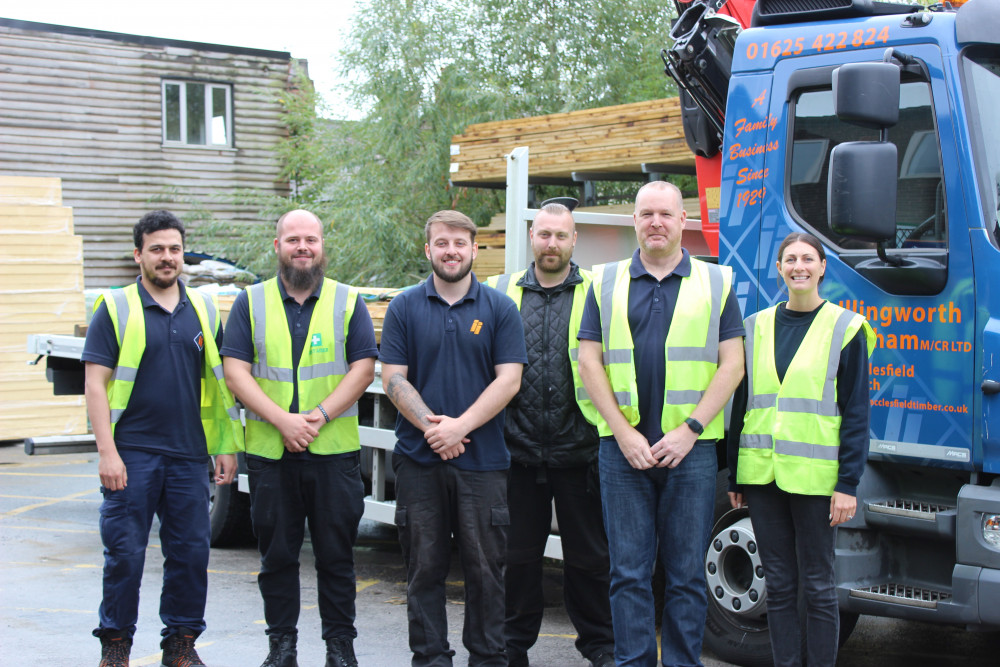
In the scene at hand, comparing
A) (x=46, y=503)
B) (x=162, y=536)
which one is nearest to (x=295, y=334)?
(x=162, y=536)

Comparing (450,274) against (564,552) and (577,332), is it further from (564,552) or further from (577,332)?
(564,552)

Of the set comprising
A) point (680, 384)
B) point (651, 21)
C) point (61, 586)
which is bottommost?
point (61, 586)

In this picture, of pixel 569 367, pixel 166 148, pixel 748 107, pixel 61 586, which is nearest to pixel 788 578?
pixel 569 367

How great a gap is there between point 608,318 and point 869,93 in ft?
4.26

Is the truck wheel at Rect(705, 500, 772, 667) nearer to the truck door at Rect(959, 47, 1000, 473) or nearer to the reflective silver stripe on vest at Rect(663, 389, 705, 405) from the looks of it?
the reflective silver stripe on vest at Rect(663, 389, 705, 405)

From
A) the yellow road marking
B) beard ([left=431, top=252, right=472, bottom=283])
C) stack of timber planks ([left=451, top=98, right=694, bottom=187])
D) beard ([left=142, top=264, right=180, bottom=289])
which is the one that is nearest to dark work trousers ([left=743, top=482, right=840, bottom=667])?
beard ([left=431, top=252, right=472, bottom=283])

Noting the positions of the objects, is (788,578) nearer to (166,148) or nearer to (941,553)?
(941,553)

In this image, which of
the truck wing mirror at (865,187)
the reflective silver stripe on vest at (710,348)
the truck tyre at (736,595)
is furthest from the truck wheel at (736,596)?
the truck wing mirror at (865,187)

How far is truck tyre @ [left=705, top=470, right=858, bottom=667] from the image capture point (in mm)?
4844

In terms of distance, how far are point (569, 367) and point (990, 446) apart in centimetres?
170

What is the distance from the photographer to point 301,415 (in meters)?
4.68

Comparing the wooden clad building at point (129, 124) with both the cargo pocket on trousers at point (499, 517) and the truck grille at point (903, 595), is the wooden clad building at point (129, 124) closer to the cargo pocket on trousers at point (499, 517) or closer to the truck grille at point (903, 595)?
the cargo pocket on trousers at point (499, 517)

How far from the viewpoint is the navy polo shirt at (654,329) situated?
170 inches

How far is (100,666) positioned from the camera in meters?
4.72
